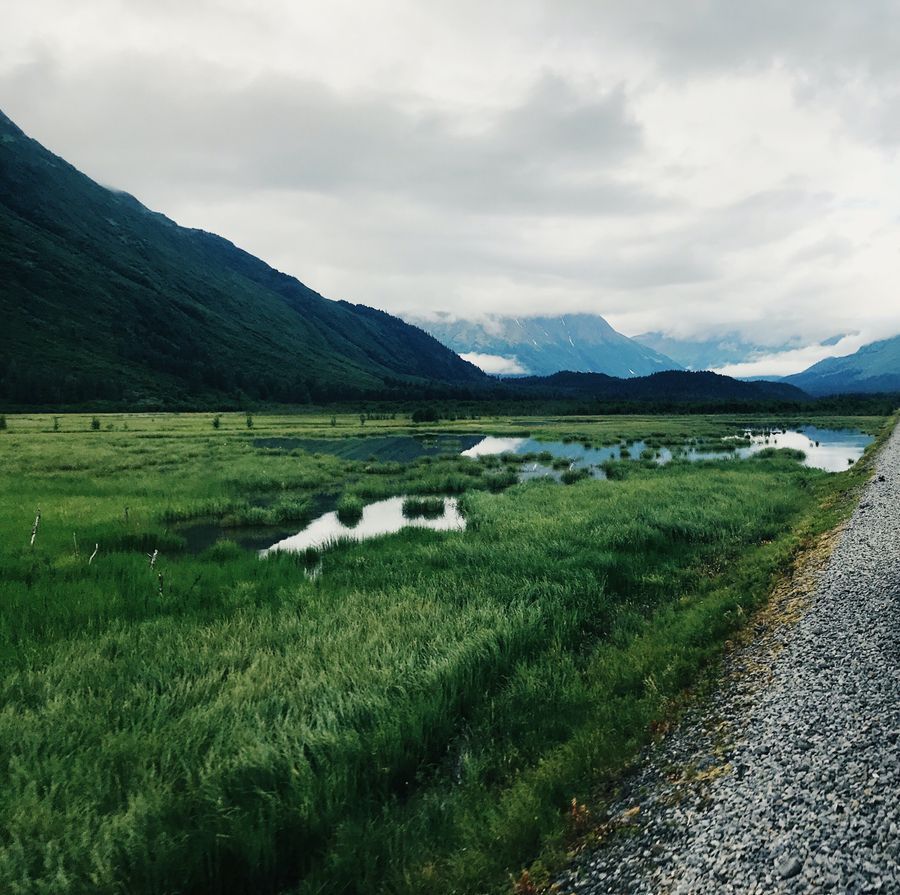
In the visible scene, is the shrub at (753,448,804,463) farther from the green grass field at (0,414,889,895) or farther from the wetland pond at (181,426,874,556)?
the green grass field at (0,414,889,895)

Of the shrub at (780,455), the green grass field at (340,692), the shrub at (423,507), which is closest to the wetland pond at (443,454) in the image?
the shrub at (423,507)

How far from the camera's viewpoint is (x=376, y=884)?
20.1 ft

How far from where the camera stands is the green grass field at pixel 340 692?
251 inches

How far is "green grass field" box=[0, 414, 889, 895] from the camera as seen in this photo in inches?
251

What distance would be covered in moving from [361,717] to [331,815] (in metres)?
1.89

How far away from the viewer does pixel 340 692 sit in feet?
30.5

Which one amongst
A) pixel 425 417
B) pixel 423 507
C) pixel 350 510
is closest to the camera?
pixel 350 510

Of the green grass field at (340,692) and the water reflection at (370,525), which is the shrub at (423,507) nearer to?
the water reflection at (370,525)

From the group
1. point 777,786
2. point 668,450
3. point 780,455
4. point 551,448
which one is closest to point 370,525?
point 777,786

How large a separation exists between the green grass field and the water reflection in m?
2.84

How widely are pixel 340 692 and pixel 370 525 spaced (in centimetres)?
2013

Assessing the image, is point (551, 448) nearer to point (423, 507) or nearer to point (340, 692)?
point (423, 507)

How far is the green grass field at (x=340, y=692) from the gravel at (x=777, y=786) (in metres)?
0.80

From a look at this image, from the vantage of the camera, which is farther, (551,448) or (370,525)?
(551,448)
